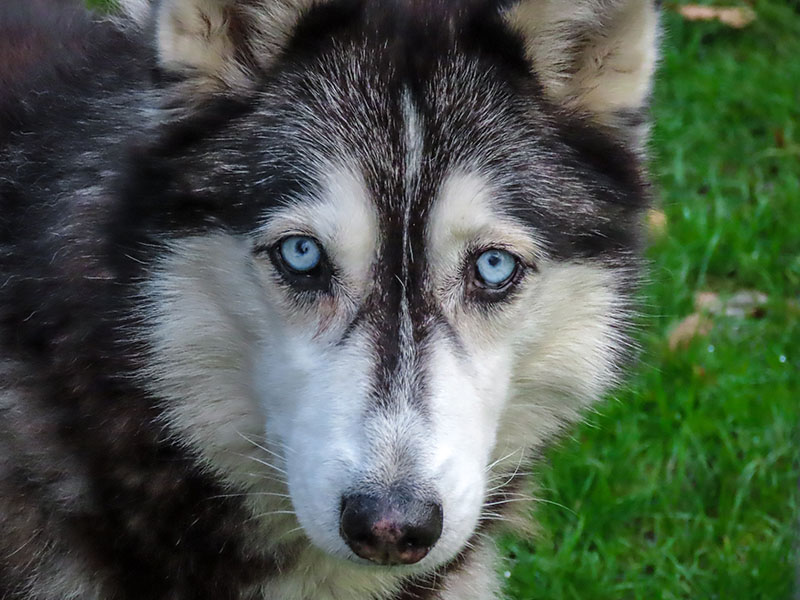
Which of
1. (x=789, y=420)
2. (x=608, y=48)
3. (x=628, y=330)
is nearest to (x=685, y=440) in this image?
(x=789, y=420)

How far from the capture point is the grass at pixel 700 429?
14.4 ft

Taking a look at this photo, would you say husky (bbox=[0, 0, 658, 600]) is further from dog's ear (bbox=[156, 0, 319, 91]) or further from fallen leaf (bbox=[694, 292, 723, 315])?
fallen leaf (bbox=[694, 292, 723, 315])

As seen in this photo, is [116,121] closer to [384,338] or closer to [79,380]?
[79,380]

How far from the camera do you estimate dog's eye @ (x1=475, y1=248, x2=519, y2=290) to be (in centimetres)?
311

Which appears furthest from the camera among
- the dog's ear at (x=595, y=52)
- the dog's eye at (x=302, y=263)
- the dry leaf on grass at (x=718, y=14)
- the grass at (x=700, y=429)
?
the dry leaf on grass at (x=718, y=14)

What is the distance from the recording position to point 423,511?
2.79 meters

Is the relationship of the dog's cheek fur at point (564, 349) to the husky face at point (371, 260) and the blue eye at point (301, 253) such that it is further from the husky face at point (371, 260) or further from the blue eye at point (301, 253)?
the blue eye at point (301, 253)

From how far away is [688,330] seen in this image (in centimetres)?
547

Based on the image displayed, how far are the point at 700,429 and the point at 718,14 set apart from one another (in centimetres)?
371

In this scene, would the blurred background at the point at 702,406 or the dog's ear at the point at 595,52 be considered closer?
the dog's ear at the point at 595,52

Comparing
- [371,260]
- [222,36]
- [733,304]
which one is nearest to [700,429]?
[733,304]

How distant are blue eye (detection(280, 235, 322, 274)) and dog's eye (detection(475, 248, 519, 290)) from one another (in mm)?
422

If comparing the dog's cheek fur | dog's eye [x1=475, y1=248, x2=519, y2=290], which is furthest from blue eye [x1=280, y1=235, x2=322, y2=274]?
the dog's cheek fur

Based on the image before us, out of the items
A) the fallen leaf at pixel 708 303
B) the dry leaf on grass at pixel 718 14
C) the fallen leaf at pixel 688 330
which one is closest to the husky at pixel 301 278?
the fallen leaf at pixel 688 330
